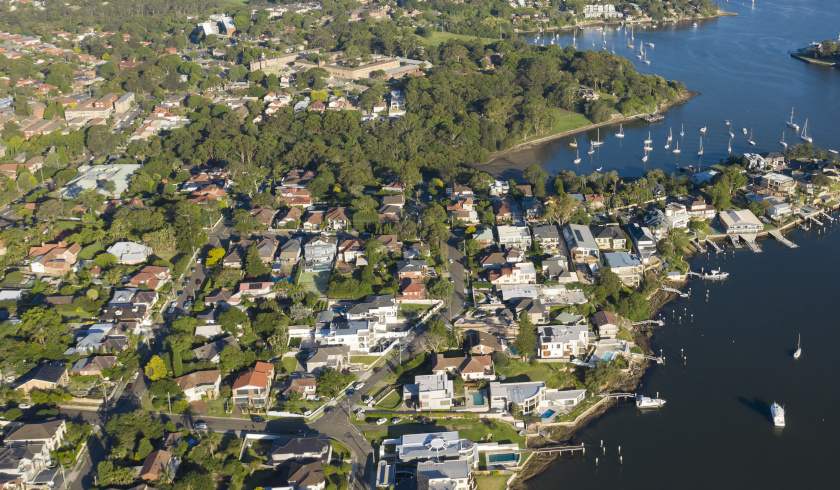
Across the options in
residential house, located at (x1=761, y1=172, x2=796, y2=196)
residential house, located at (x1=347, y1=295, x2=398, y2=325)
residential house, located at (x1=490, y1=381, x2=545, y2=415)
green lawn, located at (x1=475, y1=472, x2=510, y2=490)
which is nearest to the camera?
green lawn, located at (x1=475, y1=472, x2=510, y2=490)

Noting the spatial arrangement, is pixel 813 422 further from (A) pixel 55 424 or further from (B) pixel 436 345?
(A) pixel 55 424

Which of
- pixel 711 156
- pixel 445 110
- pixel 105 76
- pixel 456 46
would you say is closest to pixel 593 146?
pixel 711 156

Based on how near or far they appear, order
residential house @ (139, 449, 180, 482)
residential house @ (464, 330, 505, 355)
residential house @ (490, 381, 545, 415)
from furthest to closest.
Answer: residential house @ (464, 330, 505, 355) < residential house @ (490, 381, 545, 415) < residential house @ (139, 449, 180, 482)

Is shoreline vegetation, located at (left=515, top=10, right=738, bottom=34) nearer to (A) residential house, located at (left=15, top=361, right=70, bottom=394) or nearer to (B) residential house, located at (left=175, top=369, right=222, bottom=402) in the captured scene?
(B) residential house, located at (left=175, top=369, right=222, bottom=402)

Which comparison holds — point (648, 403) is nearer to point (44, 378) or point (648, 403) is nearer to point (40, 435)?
point (40, 435)

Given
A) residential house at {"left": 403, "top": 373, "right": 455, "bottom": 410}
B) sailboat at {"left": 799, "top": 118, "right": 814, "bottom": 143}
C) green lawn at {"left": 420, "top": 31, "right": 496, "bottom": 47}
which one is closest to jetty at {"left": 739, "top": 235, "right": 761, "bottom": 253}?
sailboat at {"left": 799, "top": 118, "right": 814, "bottom": 143}

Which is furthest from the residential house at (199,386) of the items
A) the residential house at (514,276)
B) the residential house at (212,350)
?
the residential house at (514,276)

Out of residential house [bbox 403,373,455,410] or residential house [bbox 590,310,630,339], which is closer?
residential house [bbox 403,373,455,410]

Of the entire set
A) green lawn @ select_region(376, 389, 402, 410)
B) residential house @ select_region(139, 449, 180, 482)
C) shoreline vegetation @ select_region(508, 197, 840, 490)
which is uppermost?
residential house @ select_region(139, 449, 180, 482)
